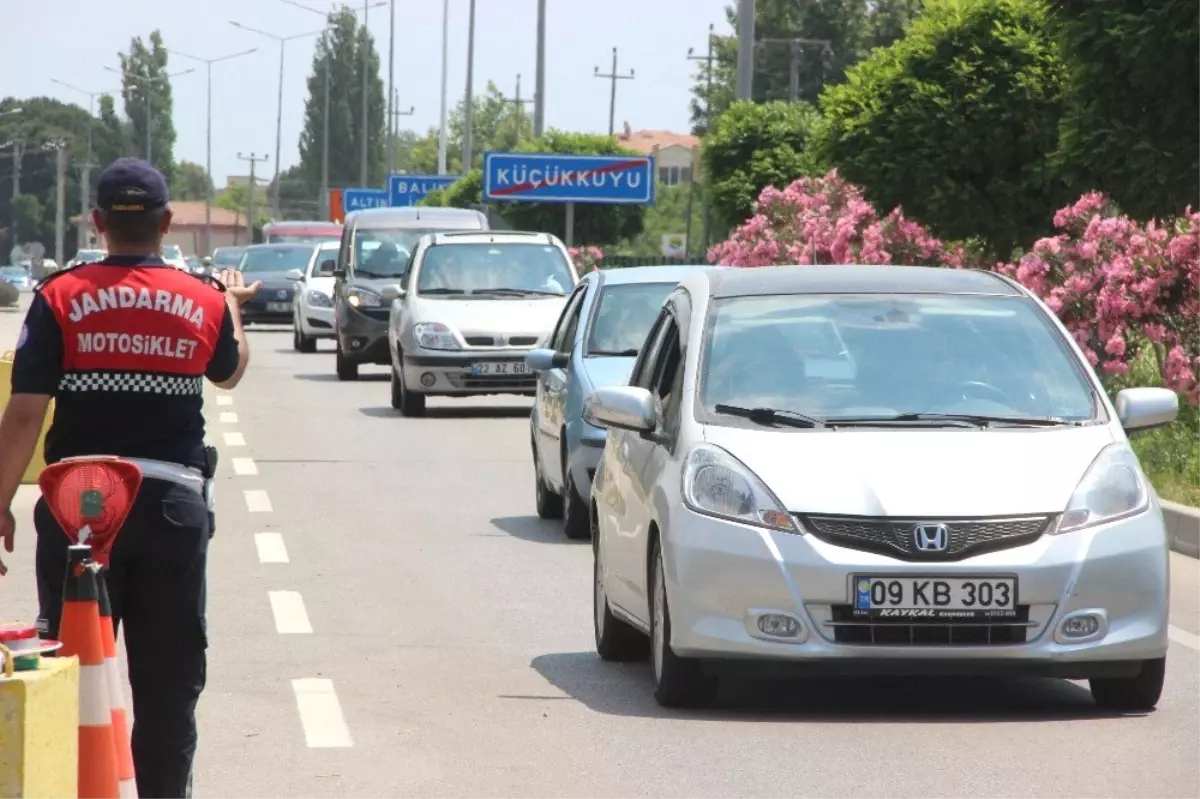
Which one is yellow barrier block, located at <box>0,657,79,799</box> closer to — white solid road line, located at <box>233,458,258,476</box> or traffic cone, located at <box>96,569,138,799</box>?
traffic cone, located at <box>96,569,138,799</box>

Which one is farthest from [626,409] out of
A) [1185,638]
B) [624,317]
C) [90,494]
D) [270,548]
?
[624,317]

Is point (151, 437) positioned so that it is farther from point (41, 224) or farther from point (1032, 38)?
point (41, 224)

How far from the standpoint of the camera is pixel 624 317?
15.6 metres

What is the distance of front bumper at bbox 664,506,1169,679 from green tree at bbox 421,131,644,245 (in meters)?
47.6

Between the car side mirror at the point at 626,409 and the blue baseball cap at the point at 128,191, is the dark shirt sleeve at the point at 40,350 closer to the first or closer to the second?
the blue baseball cap at the point at 128,191

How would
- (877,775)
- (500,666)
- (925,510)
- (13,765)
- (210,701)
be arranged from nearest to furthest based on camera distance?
(13,765) → (877,775) → (925,510) → (210,701) → (500,666)

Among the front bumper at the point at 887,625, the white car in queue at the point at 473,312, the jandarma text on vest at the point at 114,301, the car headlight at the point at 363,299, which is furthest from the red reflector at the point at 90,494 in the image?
the car headlight at the point at 363,299

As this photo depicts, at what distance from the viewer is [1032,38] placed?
88.5 ft

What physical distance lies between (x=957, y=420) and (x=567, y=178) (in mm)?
38824

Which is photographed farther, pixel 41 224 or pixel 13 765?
pixel 41 224

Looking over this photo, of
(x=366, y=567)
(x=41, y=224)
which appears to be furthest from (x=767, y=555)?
(x=41, y=224)

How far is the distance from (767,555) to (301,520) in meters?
7.20

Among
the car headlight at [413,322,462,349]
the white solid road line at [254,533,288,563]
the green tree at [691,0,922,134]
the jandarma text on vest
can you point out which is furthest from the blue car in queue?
the green tree at [691,0,922,134]

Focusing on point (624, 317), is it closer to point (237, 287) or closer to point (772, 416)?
point (772, 416)
